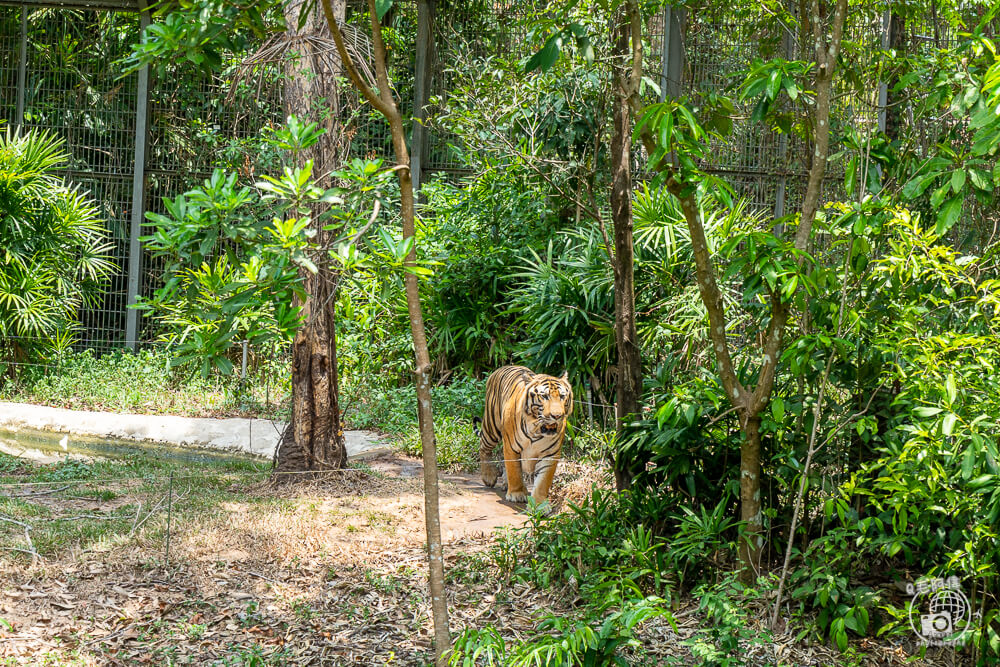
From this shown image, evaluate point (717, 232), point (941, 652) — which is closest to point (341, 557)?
point (941, 652)

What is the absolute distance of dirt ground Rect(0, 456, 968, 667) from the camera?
3934 millimetres

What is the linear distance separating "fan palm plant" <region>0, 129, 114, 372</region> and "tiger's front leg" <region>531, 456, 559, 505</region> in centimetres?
597

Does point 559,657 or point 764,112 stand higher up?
point 764,112

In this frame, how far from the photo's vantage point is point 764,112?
3541mm

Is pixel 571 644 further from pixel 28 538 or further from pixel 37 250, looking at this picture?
pixel 37 250

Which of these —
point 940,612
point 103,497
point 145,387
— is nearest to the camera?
point 940,612

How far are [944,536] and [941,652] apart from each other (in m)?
0.55

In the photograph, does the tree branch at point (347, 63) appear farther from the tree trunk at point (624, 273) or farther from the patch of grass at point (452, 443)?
the patch of grass at point (452, 443)

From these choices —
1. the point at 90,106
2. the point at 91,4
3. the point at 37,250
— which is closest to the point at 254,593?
the point at 37,250

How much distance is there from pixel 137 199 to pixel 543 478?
23.7 feet

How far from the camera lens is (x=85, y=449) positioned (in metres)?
7.52

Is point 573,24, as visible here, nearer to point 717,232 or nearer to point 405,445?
point 717,232

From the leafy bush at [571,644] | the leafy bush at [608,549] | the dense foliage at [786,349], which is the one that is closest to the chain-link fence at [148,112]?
the dense foliage at [786,349]

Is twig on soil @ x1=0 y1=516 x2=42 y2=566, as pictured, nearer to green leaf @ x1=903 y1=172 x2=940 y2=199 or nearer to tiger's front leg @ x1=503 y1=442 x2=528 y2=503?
tiger's front leg @ x1=503 y1=442 x2=528 y2=503
